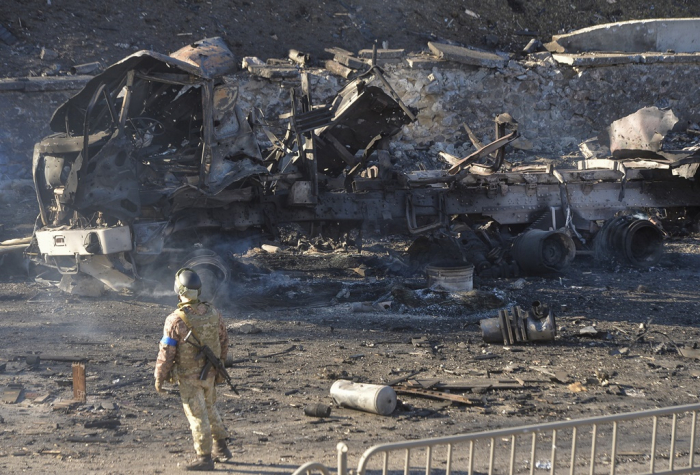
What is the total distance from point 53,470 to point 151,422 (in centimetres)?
102

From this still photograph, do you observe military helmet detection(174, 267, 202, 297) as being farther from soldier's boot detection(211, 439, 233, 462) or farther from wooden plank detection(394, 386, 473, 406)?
wooden plank detection(394, 386, 473, 406)

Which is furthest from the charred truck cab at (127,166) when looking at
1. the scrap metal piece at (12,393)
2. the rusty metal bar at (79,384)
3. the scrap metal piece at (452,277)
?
the rusty metal bar at (79,384)

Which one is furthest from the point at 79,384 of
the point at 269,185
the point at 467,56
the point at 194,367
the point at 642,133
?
the point at 467,56

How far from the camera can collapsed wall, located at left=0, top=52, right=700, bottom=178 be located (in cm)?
1861

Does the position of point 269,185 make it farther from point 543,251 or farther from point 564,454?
point 564,454

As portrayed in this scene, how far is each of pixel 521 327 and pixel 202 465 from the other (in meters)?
4.09

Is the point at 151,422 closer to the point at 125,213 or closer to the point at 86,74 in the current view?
the point at 125,213

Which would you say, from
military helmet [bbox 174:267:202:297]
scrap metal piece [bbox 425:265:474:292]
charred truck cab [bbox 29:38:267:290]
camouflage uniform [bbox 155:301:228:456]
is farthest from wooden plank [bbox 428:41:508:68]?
camouflage uniform [bbox 155:301:228:456]

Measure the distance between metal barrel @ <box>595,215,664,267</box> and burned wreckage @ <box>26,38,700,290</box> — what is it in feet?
0.07

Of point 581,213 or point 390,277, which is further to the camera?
point 581,213

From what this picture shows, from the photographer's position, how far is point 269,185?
37.8ft

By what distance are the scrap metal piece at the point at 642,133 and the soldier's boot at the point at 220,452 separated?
429 inches

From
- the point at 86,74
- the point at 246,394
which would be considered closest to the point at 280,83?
the point at 86,74

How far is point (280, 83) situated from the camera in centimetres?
1852
